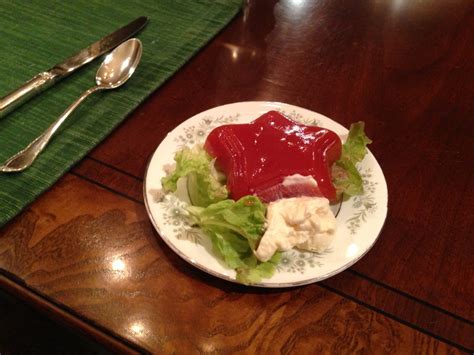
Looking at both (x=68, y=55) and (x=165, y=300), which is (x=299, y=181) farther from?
(x=68, y=55)

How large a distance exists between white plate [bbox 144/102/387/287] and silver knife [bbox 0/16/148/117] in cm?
35

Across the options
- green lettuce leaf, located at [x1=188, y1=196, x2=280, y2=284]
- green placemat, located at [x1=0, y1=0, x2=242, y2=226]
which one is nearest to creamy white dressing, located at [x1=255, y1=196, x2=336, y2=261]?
green lettuce leaf, located at [x1=188, y1=196, x2=280, y2=284]

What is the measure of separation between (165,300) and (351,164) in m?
0.40

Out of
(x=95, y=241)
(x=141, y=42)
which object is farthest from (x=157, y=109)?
(x=95, y=241)

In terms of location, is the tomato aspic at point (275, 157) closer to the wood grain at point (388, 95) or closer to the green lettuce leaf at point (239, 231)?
the green lettuce leaf at point (239, 231)

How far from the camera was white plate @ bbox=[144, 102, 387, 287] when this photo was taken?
669 millimetres

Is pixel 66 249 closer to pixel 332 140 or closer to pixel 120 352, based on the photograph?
pixel 120 352

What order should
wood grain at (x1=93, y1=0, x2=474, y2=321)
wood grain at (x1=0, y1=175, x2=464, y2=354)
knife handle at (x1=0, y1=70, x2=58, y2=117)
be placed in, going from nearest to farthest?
1. wood grain at (x1=0, y1=175, x2=464, y2=354)
2. wood grain at (x1=93, y1=0, x2=474, y2=321)
3. knife handle at (x1=0, y1=70, x2=58, y2=117)

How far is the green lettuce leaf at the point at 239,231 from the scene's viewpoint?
671 millimetres

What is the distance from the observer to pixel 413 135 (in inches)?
38.0

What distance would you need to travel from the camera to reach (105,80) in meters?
1.01

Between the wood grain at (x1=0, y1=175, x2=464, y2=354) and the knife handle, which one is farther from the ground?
→ the knife handle

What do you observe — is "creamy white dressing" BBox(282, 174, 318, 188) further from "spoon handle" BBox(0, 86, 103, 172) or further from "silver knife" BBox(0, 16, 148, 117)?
"silver knife" BBox(0, 16, 148, 117)

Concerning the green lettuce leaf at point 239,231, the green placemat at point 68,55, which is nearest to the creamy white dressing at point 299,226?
the green lettuce leaf at point 239,231
